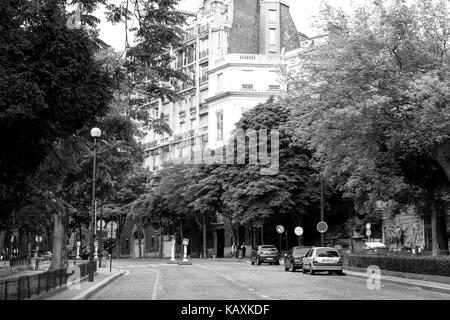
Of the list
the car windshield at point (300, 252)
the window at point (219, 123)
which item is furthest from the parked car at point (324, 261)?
the window at point (219, 123)

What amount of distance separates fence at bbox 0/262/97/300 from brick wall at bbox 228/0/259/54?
58969 millimetres

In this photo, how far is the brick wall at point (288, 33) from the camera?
261ft

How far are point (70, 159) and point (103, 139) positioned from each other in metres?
11.4

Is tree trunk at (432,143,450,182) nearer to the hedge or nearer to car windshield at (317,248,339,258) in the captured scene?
the hedge

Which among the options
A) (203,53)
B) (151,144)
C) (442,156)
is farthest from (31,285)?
(151,144)

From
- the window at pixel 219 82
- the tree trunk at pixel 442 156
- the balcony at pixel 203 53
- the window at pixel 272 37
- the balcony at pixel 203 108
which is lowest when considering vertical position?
the tree trunk at pixel 442 156

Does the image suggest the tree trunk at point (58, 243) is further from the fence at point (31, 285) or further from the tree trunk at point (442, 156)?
the tree trunk at point (442, 156)

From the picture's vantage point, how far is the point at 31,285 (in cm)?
1844

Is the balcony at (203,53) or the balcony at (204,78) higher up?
the balcony at (203,53)

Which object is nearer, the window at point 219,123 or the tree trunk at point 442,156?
the tree trunk at point 442,156

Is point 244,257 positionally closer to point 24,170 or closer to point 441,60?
point 441,60

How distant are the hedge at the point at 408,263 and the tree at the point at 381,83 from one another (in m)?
4.26

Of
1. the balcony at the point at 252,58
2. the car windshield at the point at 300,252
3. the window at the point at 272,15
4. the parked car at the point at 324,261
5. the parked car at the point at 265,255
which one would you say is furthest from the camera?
the window at the point at 272,15

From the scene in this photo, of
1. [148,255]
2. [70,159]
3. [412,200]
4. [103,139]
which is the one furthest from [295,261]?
[148,255]
